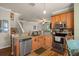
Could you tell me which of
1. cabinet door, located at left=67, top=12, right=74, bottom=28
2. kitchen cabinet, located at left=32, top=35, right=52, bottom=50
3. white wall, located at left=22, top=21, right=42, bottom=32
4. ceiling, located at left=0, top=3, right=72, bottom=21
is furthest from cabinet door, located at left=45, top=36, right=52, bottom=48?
cabinet door, located at left=67, top=12, right=74, bottom=28

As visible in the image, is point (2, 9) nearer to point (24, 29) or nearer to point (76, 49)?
point (24, 29)

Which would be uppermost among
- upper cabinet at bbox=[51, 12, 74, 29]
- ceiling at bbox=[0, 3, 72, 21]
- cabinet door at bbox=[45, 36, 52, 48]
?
ceiling at bbox=[0, 3, 72, 21]

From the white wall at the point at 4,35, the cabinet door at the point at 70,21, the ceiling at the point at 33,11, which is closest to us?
the ceiling at the point at 33,11

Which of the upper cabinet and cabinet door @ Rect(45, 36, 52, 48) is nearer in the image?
cabinet door @ Rect(45, 36, 52, 48)

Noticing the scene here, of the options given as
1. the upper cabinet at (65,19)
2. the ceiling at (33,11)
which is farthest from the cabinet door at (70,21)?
the ceiling at (33,11)

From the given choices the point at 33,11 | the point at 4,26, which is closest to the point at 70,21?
the point at 33,11

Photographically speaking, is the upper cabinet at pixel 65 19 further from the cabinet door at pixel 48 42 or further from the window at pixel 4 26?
the window at pixel 4 26

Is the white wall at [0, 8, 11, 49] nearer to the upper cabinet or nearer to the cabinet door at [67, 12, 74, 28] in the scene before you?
the upper cabinet

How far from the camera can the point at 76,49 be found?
1420 millimetres

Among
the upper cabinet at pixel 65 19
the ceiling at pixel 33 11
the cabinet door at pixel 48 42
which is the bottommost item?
the cabinet door at pixel 48 42

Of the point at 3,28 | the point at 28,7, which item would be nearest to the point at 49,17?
the point at 28,7

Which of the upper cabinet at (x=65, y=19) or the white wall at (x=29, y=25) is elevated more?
the upper cabinet at (x=65, y=19)

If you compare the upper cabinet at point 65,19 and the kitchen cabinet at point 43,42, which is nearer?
the kitchen cabinet at point 43,42

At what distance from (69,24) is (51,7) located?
0.70 m
